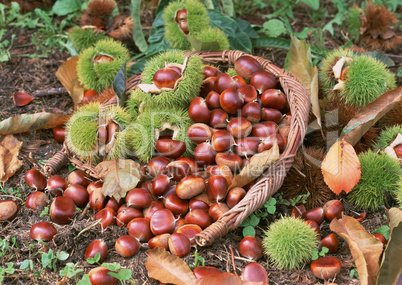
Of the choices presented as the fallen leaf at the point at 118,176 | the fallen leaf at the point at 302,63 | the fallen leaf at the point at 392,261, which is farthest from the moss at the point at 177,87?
the fallen leaf at the point at 392,261

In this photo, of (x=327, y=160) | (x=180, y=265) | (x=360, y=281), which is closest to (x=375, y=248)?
(x=360, y=281)

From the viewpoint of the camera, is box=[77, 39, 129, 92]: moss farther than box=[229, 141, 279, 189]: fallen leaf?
Yes

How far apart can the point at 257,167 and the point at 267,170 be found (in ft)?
0.17

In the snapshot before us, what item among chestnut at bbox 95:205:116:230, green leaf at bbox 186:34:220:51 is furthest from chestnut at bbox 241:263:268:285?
green leaf at bbox 186:34:220:51

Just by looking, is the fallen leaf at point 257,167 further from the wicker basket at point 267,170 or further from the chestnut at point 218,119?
the chestnut at point 218,119

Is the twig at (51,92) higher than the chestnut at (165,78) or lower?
lower

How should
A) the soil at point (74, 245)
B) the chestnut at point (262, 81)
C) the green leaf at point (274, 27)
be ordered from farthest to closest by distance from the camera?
the green leaf at point (274, 27) < the chestnut at point (262, 81) < the soil at point (74, 245)

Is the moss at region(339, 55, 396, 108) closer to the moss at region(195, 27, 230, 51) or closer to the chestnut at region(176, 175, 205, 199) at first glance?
the moss at region(195, 27, 230, 51)

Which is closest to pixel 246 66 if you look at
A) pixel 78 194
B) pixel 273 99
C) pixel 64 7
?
pixel 273 99

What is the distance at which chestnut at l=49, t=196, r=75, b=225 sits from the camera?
1868mm

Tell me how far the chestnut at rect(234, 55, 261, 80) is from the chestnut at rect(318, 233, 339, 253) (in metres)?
1.03

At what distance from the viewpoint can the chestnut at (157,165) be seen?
203 cm

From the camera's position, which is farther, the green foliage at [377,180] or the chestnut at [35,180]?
the chestnut at [35,180]

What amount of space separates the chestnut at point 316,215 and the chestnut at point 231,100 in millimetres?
668
